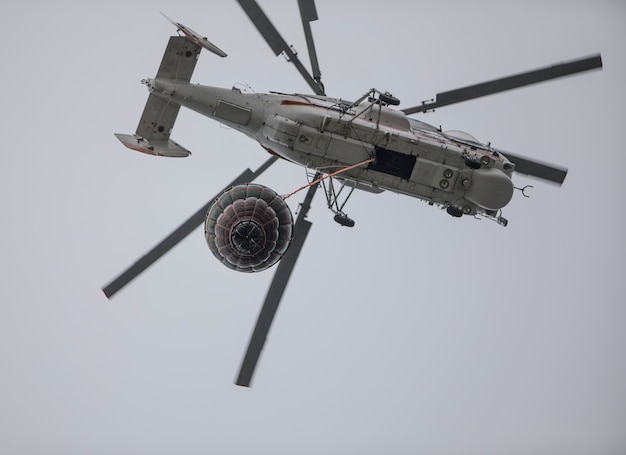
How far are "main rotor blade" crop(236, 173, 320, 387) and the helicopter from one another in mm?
22

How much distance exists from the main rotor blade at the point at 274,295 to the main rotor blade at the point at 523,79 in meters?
3.58

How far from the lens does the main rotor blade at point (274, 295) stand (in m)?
15.1

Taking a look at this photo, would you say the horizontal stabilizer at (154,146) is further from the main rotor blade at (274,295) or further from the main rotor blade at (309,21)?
the main rotor blade at (309,21)

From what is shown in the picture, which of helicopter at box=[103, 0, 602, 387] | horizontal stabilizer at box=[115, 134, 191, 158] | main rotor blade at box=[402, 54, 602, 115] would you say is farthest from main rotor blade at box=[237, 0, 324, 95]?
main rotor blade at box=[402, 54, 602, 115]

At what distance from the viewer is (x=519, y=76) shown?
15.4 m

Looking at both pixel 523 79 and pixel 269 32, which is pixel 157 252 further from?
pixel 523 79

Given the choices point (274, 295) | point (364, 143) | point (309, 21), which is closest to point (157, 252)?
point (274, 295)

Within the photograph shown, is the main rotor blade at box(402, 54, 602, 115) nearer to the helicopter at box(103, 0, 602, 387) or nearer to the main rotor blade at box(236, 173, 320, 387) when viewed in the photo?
the helicopter at box(103, 0, 602, 387)

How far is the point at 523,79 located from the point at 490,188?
2455mm

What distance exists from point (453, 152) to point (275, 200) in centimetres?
423

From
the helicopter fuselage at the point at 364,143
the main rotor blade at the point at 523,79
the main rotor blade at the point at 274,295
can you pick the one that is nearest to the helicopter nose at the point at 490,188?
the helicopter fuselage at the point at 364,143

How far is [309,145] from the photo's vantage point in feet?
49.5

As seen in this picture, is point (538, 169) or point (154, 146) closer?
point (154, 146)

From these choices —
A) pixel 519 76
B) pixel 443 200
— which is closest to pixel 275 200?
pixel 443 200
